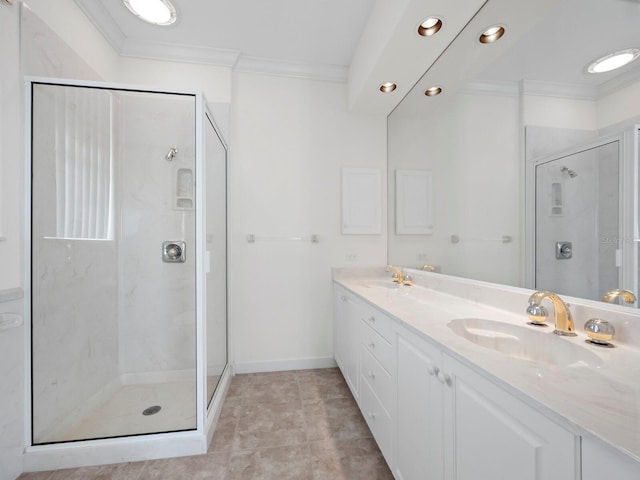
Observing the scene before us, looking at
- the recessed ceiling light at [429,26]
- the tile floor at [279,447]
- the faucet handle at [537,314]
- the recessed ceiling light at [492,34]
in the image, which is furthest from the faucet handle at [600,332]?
the recessed ceiling light at [429,26]

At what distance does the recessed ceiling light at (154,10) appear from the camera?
5.86 ft

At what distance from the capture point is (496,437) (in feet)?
2.12

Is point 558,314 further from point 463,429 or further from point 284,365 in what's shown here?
point 284,365

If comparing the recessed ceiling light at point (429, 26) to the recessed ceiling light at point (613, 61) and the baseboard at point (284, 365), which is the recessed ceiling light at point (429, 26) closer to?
the recessed ceiling light at point (613, 61)

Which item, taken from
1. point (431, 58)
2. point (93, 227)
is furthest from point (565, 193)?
point (93, 227)

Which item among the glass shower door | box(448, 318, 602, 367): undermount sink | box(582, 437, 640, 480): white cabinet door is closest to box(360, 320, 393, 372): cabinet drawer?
box(448, 318, 602, 367): undermount sink

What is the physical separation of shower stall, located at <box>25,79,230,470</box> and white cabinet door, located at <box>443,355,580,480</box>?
1301 mm

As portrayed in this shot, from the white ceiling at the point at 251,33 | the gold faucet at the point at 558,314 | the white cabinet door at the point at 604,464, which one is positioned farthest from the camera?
the white ceiling at the point at 251,33

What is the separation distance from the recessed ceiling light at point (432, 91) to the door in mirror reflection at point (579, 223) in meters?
0.93

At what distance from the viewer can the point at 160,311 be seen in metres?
2.11

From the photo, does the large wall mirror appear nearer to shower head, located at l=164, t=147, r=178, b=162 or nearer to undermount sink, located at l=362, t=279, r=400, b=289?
undermount sink, located at l=362, t=279, r=400, b=289

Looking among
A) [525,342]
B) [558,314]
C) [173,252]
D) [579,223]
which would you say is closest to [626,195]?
[579,223]

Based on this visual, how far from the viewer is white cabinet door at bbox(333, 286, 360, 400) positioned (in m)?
1.78

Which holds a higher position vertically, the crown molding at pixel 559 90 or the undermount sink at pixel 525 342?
the crown molding at pixel 559 90
